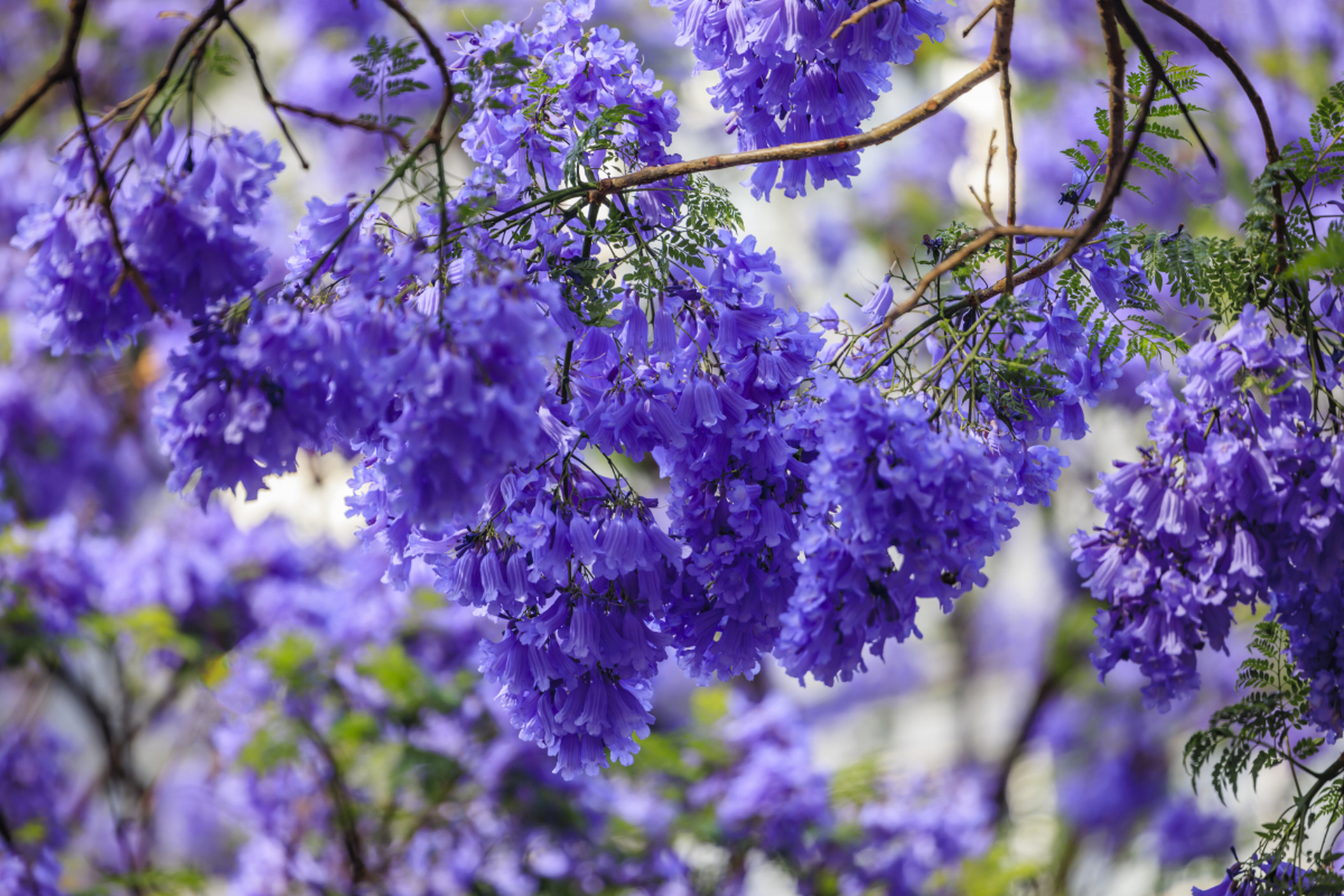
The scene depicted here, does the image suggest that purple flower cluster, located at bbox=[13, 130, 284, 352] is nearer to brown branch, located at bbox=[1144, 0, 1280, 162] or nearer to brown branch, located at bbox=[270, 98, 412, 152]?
brown branch, located at bbox=[270, 98, 412, 152]

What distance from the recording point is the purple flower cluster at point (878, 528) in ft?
3.58

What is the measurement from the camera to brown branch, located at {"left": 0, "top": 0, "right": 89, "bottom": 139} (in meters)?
1.00

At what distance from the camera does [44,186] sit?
15.3ft

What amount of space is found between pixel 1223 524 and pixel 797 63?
2.85ft

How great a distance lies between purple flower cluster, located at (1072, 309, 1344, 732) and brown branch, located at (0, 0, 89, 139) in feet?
4.10

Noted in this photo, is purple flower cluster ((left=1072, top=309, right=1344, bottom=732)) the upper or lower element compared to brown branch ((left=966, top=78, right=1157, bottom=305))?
lower

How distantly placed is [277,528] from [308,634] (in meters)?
0.86

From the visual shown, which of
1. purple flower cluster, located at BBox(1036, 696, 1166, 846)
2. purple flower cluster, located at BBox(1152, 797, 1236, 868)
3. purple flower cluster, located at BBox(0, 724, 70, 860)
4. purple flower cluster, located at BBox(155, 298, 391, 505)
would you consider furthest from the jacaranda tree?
purple flower cluster, located at BBox(1036, 696, 1166, 846)

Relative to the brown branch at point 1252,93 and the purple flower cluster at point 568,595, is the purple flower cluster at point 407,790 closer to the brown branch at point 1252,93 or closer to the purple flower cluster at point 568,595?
the purple flower cluster at point 568,595

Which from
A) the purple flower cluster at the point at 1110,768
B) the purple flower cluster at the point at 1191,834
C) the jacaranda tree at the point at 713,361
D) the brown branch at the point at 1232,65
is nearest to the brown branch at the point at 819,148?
the jacaranda tree at the point at 713,361

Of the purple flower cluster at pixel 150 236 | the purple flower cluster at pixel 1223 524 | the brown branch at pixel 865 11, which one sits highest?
the brown branch at pixel 865 11

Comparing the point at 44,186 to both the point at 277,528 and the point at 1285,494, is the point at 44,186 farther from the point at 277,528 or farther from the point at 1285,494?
the point at 1285,494

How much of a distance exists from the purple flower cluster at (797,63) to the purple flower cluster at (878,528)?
1.92 ft

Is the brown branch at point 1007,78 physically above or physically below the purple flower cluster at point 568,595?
above
